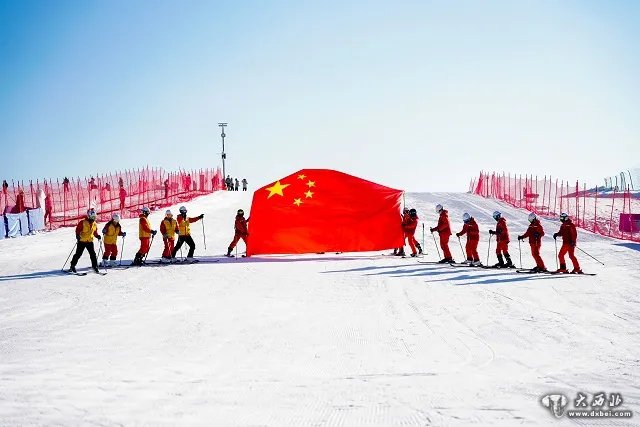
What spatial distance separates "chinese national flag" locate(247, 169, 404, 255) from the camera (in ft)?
57.0

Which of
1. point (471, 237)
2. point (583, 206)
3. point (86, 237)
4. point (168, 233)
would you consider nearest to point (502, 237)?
point (471, 237)

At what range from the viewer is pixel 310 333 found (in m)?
7.71

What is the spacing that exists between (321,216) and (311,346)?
10.7m

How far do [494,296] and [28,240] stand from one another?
19828 millimetres

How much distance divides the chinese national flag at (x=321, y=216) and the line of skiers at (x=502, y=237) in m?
0.83

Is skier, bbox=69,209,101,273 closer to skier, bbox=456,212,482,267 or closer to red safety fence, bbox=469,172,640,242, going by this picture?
skier, bbox=456,212,482,267

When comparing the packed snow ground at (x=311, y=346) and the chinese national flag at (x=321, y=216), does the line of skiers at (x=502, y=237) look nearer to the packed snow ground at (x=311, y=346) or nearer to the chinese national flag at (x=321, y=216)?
the chinese national flag at (x=321, y=216)

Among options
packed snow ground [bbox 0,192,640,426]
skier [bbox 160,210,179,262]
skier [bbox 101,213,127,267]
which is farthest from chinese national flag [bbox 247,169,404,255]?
skier [bbox 101,213,127,267]

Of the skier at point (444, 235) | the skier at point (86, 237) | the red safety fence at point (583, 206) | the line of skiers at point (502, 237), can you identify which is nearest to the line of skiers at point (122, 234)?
the skier at point (86, 237)

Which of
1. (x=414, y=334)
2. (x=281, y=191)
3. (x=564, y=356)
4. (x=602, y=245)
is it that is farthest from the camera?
(x=602, y=245)

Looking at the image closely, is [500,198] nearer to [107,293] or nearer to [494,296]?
[494,296]

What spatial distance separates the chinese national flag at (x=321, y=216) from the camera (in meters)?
17.4

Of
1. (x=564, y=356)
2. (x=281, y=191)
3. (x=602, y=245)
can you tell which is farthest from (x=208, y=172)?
(x=564, y=356)

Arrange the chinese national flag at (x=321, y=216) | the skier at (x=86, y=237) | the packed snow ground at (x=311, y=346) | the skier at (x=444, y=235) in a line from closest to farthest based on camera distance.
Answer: the packed snow ground at (x=311, y=346) → the skier at (x=86, y=237) → the skier at (x=444, y=235) → the chinese national flag at (x=321, y=216)
